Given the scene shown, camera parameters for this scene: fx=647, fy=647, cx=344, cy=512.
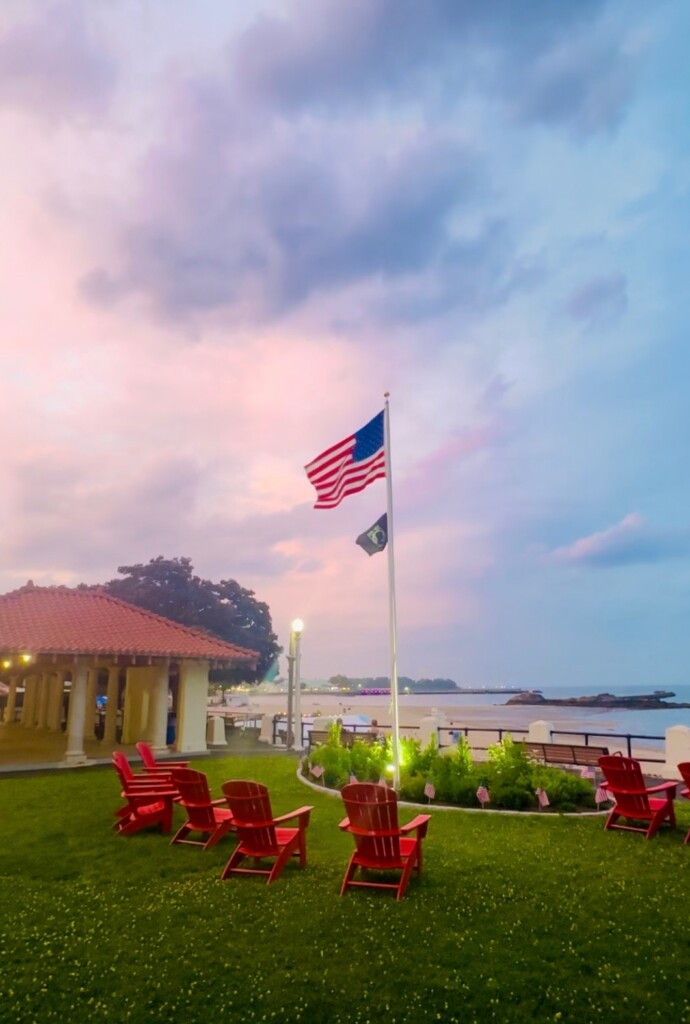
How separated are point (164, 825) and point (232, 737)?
50.4 ft

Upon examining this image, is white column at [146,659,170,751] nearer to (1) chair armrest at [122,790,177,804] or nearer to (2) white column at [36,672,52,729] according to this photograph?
(1) chair armrest at [122,790,177,804]

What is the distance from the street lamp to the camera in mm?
18797

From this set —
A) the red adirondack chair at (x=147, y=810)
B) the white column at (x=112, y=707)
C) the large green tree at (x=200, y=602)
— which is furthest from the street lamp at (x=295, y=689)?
the large green tree at (x=200, y=602)

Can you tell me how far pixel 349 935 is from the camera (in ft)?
17.2

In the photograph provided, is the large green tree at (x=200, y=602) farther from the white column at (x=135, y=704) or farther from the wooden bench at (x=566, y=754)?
the wooden bench at (x=566, y=754)

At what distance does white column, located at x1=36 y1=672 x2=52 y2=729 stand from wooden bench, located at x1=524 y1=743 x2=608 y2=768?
22.0 m

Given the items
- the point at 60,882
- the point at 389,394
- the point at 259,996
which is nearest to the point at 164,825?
the point at 60,882

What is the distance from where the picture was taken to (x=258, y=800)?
22.2ft

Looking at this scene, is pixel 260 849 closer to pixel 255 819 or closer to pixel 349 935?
pixel 255 819

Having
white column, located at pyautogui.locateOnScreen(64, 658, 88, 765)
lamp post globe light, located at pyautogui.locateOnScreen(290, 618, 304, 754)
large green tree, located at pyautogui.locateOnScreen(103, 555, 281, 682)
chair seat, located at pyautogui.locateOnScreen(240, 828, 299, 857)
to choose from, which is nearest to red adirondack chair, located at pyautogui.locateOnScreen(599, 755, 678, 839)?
chair seat, located at pyautogui.locateOnScreen(240, 828, 299, 857)

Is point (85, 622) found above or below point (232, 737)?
above

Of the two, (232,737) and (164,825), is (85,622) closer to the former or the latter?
(232,737)

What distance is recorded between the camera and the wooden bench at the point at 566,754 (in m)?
13.5

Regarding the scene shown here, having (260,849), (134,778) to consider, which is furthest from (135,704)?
(260,849)
